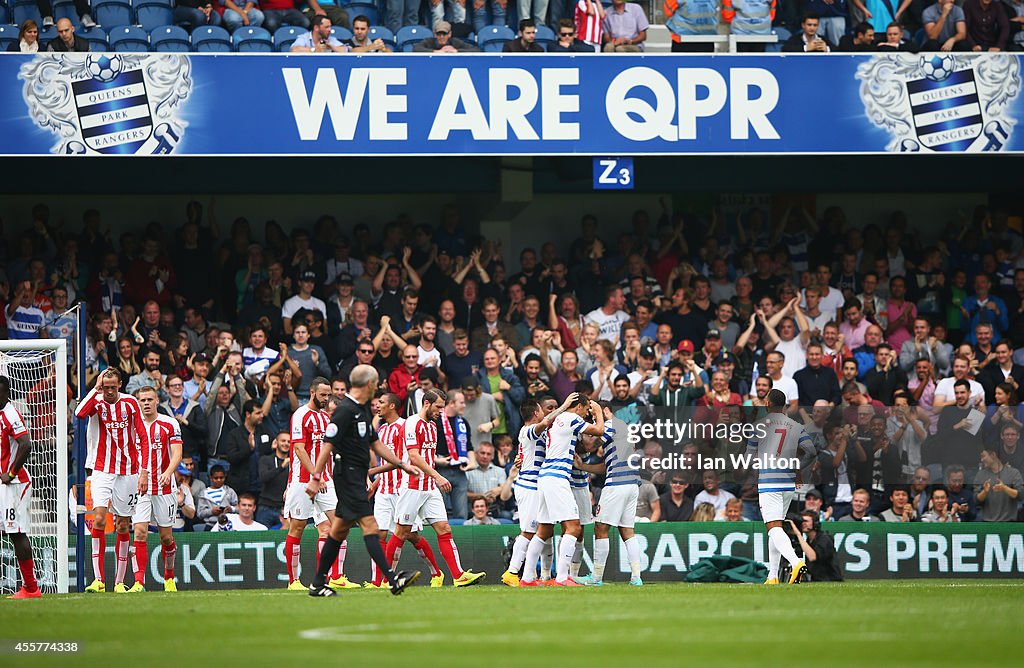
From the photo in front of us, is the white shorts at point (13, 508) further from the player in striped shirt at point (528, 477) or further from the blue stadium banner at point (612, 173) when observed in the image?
the blue stadium banner at point (612, 173)

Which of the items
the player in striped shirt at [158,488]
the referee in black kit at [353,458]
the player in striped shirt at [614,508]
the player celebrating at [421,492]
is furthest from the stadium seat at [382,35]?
the referee in black kit at [353,458]

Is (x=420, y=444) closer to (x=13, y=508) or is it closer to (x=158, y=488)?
(x=158, y=488)

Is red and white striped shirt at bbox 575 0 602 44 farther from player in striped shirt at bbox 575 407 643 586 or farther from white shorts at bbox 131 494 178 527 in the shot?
white shorts at bbox 131 494 178 527

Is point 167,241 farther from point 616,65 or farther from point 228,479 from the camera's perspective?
point 616,65

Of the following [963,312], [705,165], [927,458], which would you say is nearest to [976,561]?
[927,458]

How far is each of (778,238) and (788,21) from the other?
3.06 m

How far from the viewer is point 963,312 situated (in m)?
19.7

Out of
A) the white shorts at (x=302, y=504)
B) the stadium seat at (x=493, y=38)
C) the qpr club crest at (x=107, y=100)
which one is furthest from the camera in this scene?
the stadium seat at (x=493, y=38)

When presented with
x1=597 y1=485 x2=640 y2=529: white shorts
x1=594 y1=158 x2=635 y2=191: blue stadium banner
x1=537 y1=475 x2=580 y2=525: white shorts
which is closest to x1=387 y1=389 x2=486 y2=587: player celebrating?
x1=537 y1=475 x2=580 y2=525: white shorts

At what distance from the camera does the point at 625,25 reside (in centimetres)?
1869

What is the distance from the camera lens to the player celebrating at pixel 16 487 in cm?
1315

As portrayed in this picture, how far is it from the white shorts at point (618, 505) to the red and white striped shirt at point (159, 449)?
4.14m

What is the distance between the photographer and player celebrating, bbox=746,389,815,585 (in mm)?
14375

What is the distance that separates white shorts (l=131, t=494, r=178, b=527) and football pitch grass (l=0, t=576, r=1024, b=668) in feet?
6.59
